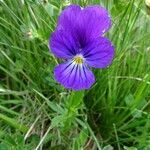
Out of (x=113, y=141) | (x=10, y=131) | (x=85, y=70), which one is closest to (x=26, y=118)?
(x=10, y=131)

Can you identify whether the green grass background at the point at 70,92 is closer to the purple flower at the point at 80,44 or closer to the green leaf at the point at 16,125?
the green leaf at the point at 16,125

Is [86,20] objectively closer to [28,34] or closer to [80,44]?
[80,44]

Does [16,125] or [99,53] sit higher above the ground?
[99,53]

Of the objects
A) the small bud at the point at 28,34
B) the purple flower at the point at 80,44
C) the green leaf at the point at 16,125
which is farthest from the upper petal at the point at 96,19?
the green leaf at the point at 16,125

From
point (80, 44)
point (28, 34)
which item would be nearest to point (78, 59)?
point (80, 44)

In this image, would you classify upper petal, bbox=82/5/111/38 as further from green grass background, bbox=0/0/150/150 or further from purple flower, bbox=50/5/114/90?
green grass background, bbox=0/0/150/150

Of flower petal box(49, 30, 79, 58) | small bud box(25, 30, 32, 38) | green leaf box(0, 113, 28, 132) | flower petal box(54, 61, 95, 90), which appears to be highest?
small bud box(25, 30, 32, 38)

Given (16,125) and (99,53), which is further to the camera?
(16,125)

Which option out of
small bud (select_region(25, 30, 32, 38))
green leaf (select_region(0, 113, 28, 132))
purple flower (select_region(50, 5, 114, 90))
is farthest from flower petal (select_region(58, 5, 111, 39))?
green leaf (select_region(0, 113, 28, 132))
